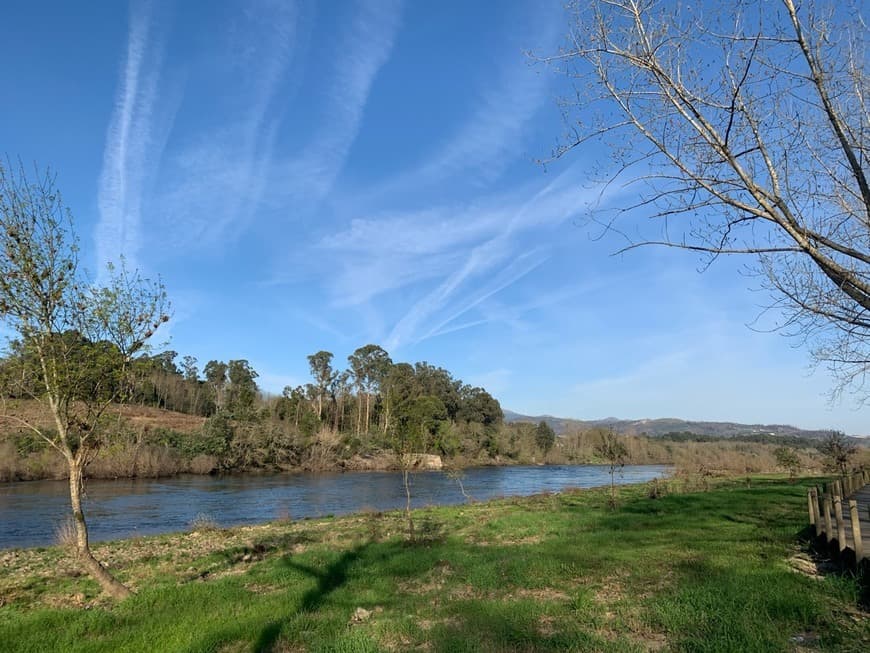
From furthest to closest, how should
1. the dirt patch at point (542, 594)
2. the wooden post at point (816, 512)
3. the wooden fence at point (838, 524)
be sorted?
1. the wooden post at point (816, 512)
2. the wooden fence at point (838, 524)
3. the dirt patch at point (542, 594)

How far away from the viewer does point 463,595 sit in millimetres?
8578

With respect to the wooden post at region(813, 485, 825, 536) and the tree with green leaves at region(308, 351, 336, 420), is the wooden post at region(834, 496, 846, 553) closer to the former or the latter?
the wooden post at region(813, 485, 825, 536)

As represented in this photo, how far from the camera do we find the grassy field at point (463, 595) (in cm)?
618

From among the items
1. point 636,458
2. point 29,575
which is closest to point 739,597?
point 29,575

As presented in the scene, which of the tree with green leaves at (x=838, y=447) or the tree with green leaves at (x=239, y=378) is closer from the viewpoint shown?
the tree with green leaves at (x=838, y=447)

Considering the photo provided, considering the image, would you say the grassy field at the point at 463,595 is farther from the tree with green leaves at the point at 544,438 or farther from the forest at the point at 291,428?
the tree with green leaves at the point at 544,438

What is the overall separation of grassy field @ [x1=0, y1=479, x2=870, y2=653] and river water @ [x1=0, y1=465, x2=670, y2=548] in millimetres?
8480

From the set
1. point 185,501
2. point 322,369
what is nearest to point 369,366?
point 322,369

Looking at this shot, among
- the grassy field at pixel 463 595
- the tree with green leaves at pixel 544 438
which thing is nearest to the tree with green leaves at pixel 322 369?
the tree with green leaves at pixel 544 438

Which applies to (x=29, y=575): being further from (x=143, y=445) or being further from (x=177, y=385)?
(x=177, y=385)

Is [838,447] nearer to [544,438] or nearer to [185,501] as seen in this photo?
[185,501]

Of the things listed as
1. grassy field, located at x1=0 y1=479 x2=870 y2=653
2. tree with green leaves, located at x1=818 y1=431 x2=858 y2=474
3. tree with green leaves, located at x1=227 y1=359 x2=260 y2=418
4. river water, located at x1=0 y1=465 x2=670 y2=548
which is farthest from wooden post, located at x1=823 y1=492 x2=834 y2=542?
tree with green leaves, located at x1=227 y1=359 x2=260 y2=418

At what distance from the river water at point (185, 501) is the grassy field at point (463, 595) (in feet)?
27.8

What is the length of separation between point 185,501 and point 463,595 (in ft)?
96.2
